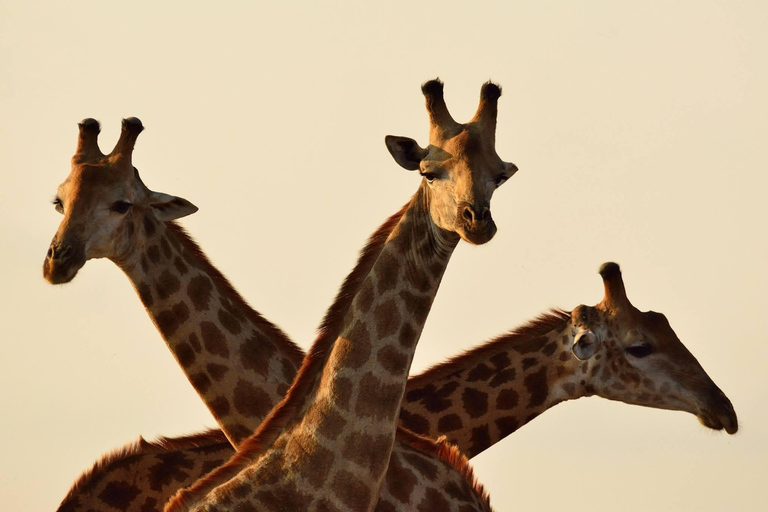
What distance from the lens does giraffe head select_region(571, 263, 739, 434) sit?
44.0ft

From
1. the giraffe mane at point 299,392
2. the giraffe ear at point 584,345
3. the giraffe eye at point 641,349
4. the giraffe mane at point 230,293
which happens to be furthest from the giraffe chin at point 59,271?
the giraffe eye at point 641,349

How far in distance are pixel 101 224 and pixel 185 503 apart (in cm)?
328

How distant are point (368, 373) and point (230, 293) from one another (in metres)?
3.78

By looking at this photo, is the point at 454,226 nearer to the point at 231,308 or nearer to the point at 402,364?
the point at 402,364

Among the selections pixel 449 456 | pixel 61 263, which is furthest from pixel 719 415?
pixel 61 263

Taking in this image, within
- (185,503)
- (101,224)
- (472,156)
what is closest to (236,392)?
(101,224)

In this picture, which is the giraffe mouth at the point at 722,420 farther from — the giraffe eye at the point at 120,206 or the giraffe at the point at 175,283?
the giraffe eye at the point at 120,206

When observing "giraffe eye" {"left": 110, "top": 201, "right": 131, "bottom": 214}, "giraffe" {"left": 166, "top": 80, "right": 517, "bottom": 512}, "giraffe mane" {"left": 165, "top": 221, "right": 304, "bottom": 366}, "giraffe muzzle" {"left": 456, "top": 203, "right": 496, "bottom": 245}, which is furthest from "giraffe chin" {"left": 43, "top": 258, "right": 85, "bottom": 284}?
"giraffe muzzle" {"left": 456, "top": 203, "right": 496, "bottom": 245}

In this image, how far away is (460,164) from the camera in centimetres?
959

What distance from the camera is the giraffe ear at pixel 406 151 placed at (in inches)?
396

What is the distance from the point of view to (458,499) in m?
10.8

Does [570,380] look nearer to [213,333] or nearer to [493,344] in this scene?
[493,344]

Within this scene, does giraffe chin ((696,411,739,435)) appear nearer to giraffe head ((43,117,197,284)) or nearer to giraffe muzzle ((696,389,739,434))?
giraffe muzzle ((696,389,739,434))

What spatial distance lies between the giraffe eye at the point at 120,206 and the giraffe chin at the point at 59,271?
2.61ft
